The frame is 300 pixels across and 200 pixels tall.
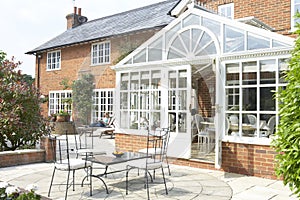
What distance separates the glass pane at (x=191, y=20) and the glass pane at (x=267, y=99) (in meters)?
2.30

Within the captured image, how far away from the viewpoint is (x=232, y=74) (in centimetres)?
662

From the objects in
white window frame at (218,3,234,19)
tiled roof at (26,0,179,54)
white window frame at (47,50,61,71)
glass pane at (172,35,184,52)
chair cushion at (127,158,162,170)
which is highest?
tiled roof at (26,0,179,54)

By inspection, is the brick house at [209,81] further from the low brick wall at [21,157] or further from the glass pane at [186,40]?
the low brick wall at [21,157]

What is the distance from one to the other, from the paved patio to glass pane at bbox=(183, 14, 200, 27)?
355 cm

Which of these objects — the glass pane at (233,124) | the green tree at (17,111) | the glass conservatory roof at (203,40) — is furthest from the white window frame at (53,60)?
the glass pane at (233,124)

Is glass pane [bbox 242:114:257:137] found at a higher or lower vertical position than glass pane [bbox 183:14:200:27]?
lower

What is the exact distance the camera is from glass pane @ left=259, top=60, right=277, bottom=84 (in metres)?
6.04

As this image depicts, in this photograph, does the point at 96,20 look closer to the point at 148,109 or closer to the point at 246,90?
the point at 148,109

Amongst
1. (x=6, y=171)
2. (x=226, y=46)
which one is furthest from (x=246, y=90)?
(x=6, y=171)

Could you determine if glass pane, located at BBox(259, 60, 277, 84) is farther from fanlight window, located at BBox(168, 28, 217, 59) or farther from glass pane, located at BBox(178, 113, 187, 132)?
glass pane, located at BBox(178, 113, 187, 132)

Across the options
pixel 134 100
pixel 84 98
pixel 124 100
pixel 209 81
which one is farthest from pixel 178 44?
pixel 84 98

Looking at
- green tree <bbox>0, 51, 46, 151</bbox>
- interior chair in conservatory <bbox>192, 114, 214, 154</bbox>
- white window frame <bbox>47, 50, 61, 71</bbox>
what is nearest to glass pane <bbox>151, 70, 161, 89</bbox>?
interior chair in conservatory <bbox>192, 114, 214, 154</bbox>

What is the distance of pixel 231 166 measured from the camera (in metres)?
6.59

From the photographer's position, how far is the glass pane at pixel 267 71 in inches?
238
